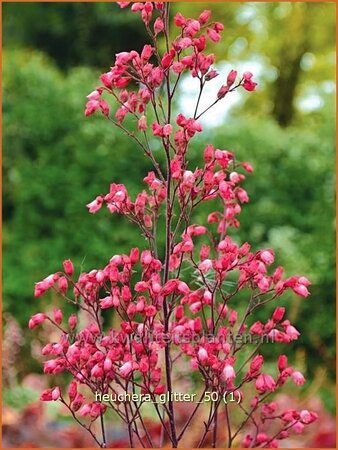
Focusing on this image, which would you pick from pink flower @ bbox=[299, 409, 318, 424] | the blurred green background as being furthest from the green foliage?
pink flower @ bbox=[299, 409, 318, 424]

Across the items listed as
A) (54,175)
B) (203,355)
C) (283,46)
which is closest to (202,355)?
(203,355)

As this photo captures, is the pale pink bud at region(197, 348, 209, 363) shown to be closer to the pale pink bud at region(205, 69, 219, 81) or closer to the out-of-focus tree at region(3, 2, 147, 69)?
the pale pink bud at region(205, 69, 219, 81)

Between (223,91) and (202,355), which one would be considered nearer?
(202,355)

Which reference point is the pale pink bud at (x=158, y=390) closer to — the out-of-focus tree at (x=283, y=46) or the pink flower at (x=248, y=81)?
the pink flower at (x=248, y=81)

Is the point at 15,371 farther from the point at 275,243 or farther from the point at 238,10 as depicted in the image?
the point at 238,10

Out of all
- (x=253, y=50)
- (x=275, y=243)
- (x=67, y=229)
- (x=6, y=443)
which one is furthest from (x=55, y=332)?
(x=253, y=50)

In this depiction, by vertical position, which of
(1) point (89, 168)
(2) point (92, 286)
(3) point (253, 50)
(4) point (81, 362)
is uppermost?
(3) point (253, 50)

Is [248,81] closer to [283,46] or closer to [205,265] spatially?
[205,265]

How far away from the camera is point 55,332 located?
5641 mm

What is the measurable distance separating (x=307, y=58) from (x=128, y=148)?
4.89 meters

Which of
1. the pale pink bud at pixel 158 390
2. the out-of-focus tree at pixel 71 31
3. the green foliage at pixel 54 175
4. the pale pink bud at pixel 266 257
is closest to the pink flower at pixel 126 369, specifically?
the pale pink bud at pixel 158 390

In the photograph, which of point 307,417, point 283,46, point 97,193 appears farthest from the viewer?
point 283,46

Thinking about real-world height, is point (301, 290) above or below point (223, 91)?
below

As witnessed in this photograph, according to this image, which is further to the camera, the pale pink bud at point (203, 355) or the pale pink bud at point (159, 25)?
the pale pink bud at point (159, 25)
